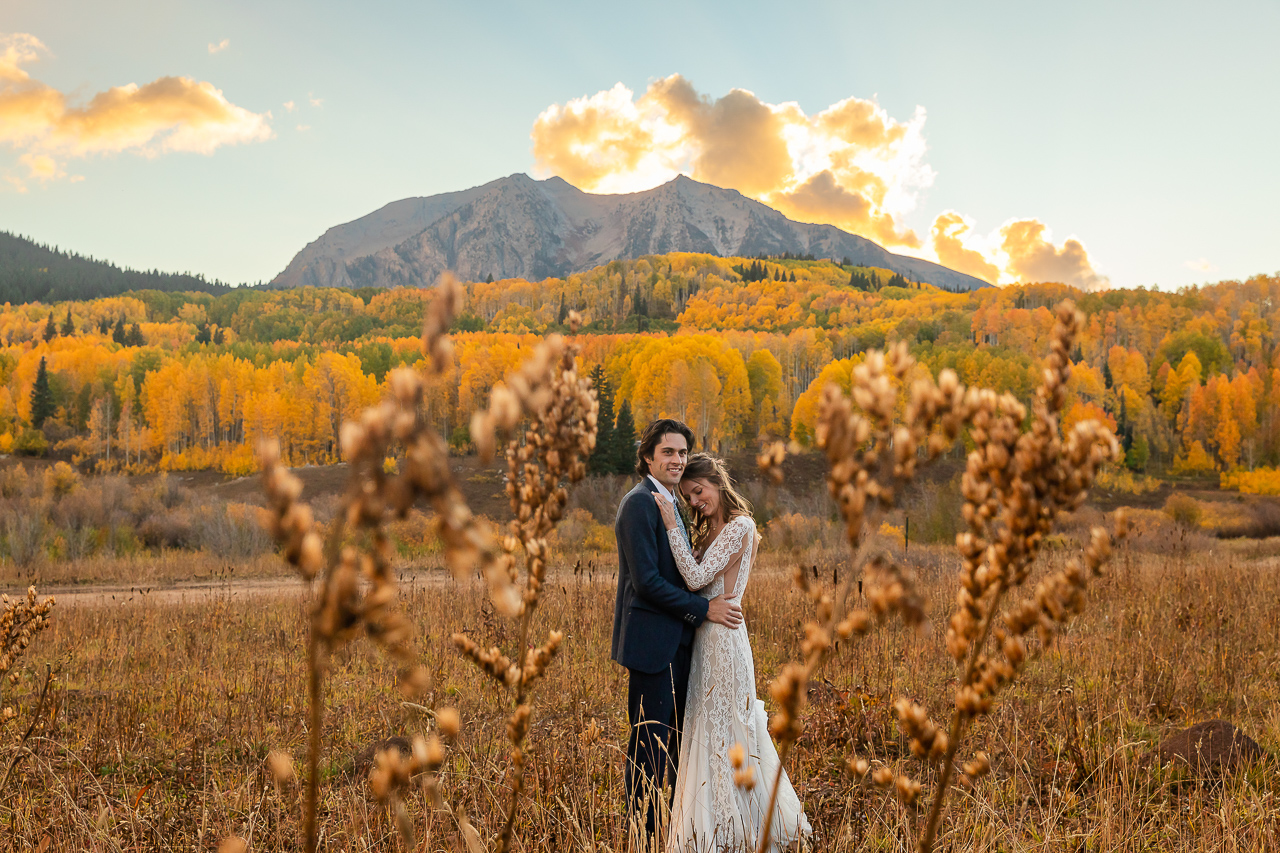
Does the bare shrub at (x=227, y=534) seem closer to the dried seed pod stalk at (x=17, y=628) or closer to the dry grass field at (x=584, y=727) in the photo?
the dry grass field at (x=584, y=727)

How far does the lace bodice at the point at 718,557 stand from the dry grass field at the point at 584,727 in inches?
46.0

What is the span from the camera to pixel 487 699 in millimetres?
6805

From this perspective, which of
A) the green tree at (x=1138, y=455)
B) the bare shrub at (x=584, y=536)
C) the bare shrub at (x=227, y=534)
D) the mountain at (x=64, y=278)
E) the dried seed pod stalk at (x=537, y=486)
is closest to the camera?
the dried seed pod stalk at (x=537, y=486)

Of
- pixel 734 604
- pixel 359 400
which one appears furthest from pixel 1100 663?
pixel 359 400

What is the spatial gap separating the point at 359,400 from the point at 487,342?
27919 millimetres

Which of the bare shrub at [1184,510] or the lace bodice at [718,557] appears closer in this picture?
the lace bodice at [718,557]

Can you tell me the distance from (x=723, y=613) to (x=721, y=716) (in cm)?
61

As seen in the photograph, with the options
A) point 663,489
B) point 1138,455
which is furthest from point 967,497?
point 1138,455

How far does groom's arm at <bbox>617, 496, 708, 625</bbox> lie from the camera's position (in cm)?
390

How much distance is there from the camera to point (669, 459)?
4.20m

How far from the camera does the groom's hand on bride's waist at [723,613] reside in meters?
4.00

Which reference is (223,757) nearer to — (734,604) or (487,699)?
(487,699)

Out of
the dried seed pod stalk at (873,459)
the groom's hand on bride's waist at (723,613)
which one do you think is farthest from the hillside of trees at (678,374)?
the dried seed pod stalk at (873,459)

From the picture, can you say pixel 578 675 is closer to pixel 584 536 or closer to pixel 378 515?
pixel 378 515
